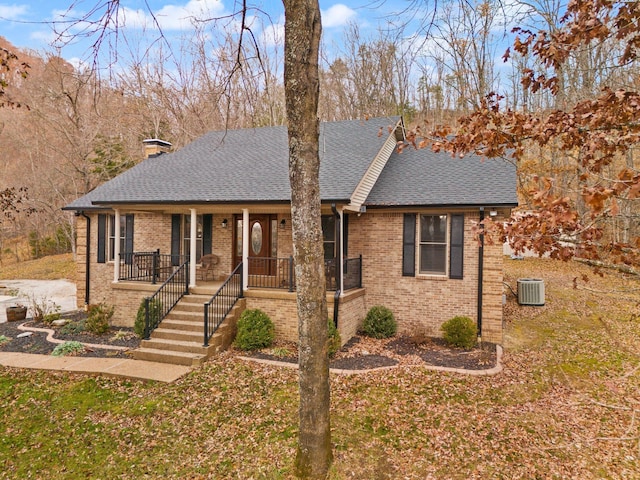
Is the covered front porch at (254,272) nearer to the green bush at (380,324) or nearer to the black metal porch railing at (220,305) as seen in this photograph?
the black metal porch railing at (220,305)

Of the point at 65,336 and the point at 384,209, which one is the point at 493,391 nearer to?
the point at 384,209

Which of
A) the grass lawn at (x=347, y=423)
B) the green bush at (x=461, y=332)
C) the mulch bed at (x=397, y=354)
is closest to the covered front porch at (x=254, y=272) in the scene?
the mulch bed at (x=397, y=354)

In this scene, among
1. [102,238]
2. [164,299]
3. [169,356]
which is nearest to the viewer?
[169,356]

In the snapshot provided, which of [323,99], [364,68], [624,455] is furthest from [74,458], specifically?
[364,68]

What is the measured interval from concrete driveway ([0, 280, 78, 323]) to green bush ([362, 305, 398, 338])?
37.2 ft

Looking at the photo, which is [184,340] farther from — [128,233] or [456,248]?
[456,248]

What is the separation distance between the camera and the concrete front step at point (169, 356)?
8445mm

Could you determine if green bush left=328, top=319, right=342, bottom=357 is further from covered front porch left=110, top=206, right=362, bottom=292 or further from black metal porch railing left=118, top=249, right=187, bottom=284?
black metal porch railing left=118, top=249, right=187, bottom=284

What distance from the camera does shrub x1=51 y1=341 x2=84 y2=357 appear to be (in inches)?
366

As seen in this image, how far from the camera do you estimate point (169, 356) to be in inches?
340

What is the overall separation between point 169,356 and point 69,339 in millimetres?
3913

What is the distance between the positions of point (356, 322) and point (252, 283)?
3355 mm

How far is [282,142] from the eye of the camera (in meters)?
13.9

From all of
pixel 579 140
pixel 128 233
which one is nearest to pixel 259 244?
pixel 128 233
